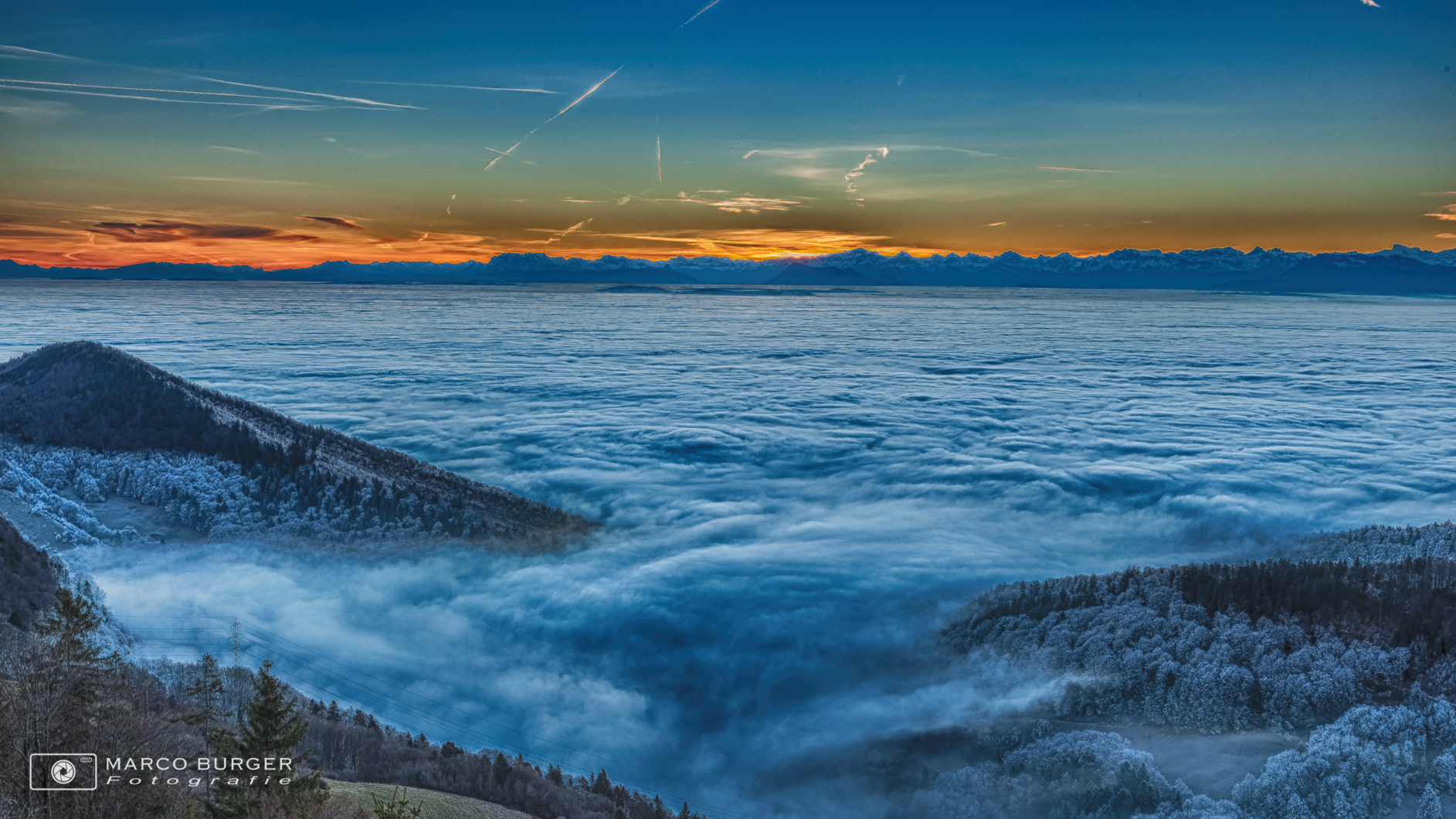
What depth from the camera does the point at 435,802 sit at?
851 inches

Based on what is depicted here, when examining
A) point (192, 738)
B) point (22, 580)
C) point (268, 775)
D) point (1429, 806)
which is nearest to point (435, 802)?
point (192, 738)

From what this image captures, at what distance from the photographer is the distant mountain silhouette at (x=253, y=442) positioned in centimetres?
4766

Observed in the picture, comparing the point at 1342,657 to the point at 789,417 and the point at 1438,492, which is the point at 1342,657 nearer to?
the point at 1438,492

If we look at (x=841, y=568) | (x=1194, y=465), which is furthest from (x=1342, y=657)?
(x=1194, y=465)

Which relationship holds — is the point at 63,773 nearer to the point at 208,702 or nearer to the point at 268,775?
the point at 268,775

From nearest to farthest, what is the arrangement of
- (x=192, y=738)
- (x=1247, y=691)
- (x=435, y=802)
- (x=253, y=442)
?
(x=192, y=738)
(x=435, y=802)
(x=1247, y=691)
(x=253, y=442)

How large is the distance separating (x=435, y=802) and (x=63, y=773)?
371 inches

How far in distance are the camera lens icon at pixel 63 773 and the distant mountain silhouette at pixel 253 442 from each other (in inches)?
1251

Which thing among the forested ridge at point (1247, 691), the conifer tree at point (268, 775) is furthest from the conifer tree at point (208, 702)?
the forested ridge at point (1247, 691)

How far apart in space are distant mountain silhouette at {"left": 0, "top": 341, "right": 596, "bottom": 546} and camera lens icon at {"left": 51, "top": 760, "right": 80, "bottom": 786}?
104 feet

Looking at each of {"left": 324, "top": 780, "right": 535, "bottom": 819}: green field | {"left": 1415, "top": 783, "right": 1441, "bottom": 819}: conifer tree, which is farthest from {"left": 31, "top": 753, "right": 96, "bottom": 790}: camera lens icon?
{"left": 1415, "top": 783, "right": 1441, "bottom": 819}: conifer tree

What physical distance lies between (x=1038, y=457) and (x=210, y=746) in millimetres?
58178

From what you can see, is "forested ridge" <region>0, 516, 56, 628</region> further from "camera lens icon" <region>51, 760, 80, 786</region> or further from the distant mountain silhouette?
"camera lens icon" <region>51, 760, 80, 786</region>

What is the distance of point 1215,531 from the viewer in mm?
47094
